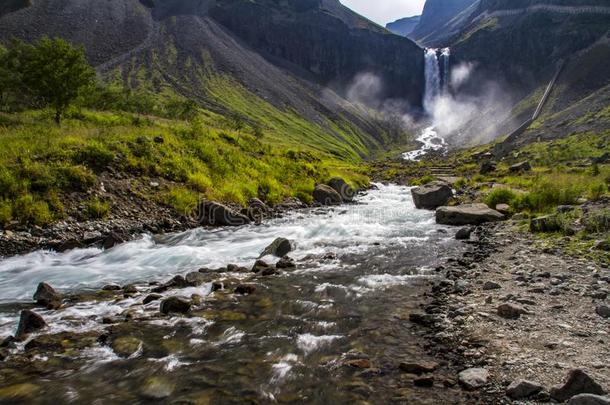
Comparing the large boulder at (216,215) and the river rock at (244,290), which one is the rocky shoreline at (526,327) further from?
the large boulder at (216,215)

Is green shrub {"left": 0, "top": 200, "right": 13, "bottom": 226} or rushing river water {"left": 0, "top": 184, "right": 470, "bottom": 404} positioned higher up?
green shrub {"left": 0, "top": 200, "right": 13, "bottom": 226}

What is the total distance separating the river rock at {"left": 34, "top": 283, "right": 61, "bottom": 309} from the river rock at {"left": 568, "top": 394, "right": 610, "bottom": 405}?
11631 millimetres

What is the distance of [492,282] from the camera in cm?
1039

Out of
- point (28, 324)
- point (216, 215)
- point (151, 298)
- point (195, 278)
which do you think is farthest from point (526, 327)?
point (216, 215)

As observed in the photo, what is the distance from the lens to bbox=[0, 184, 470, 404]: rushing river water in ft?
21.8

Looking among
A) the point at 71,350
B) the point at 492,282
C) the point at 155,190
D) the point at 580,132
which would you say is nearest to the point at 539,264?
the point at 492,282

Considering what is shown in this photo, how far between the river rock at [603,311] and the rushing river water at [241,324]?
12.9ft

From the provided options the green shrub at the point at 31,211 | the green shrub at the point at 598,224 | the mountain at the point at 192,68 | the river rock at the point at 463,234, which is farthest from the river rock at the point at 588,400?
the mountain at the point at 192,68

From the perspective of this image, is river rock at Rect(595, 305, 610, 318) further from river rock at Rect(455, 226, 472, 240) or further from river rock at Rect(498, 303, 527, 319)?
river rock at Rect(455, 226, 472, 240)

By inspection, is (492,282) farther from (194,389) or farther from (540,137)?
(540,137)

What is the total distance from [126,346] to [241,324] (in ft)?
8.45

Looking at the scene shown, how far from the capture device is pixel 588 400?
4898 millimetres

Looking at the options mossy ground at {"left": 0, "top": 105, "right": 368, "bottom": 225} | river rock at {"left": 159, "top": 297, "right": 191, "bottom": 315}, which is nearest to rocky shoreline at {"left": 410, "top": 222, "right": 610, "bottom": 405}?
river rock at {"left": 159, "top": 297, "right": 191, "bottom": 315}

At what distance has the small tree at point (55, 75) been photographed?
95.8ft
